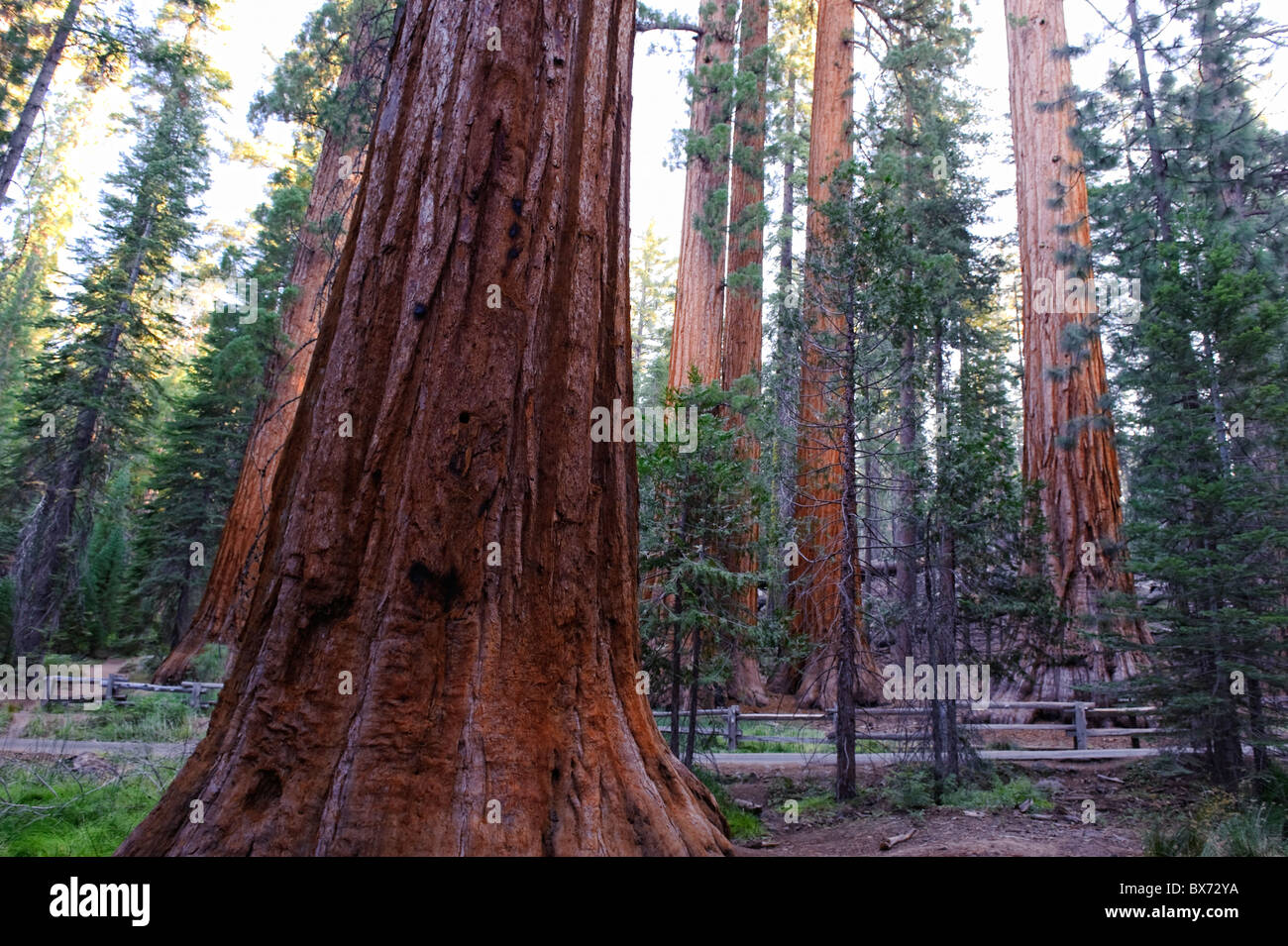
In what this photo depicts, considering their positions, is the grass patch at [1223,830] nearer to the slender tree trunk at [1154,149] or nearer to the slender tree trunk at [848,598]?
the slender tree trunk at [848,598]

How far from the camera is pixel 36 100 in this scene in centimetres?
1538

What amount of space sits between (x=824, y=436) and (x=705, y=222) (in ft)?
19.9

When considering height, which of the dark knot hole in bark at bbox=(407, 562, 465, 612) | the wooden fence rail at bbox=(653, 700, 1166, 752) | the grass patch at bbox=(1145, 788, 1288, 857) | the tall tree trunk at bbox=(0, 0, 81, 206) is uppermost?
the tall tree trunk at bbox=(0, 0, 81, 206)

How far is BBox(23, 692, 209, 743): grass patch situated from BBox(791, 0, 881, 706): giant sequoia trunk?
800 cm

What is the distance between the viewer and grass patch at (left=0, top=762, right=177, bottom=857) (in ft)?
14.6

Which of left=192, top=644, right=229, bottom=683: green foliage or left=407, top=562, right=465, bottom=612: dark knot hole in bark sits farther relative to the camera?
left=192, top=644, right=229, bottom=683: green foliage

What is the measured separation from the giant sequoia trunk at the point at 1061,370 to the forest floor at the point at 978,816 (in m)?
1.60

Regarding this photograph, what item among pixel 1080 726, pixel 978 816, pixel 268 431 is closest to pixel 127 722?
pixel 268 431

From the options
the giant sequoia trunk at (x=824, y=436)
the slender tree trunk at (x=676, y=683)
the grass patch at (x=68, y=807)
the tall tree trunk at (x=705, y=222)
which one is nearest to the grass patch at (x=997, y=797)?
the giant sequoia trunk at (x=824, y=436)

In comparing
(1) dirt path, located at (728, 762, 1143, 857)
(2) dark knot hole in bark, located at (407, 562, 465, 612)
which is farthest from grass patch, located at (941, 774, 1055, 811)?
(2) dark knot hole in bark, located at (407, 562, 465, 612)

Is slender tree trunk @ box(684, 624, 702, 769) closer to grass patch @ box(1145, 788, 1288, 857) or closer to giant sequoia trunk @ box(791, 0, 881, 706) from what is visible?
giant sequoia trunk @ box(791, 0, 881, 706)

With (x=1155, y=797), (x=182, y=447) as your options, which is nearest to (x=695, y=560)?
(x=1155, y=797)
